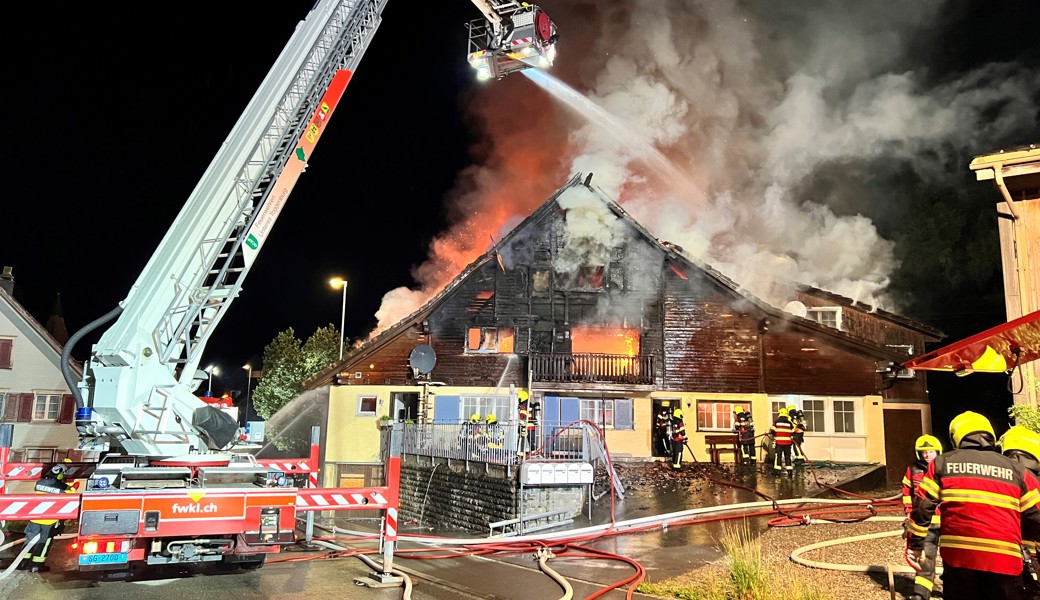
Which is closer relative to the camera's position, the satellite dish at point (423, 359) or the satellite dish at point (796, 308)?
the satellite dish at point (423, 359)

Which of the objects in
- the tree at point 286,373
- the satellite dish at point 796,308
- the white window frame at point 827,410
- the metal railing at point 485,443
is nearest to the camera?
the metal railing at point 485,443

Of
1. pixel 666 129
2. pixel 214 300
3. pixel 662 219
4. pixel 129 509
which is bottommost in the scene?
pixel 129 509

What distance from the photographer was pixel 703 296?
23250 mm

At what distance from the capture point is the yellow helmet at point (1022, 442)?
18.1ft

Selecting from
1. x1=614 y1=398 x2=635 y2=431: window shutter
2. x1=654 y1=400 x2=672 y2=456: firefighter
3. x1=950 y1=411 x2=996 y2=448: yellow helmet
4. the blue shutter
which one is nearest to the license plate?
x1=950 y1=411 x2=996 y2=448: yellow helmet

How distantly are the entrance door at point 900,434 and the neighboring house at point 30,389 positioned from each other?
2842 centimetres

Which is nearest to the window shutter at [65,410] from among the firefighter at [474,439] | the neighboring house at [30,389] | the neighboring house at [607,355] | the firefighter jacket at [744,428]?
the neighboring house at [30,389]

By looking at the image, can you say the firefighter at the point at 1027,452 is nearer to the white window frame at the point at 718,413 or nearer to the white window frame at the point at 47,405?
the white window frame at the point at 718,413

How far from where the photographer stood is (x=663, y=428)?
21.0 m

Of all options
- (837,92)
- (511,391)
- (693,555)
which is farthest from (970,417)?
(837,92)

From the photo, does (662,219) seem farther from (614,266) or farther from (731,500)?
(731,500)

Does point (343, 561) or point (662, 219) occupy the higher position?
point (662, 219)

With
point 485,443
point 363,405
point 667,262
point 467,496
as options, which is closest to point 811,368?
point 667,262

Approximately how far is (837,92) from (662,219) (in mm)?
8985
